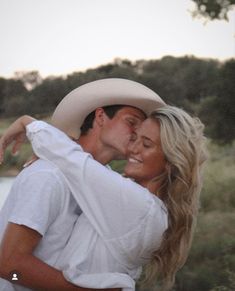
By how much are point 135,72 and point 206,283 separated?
1024 inches

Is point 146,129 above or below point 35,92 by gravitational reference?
above

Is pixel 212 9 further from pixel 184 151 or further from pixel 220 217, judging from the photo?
pixel 184 151

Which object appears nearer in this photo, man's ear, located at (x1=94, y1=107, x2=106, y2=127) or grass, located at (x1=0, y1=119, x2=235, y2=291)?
man's ear, located at (x1=94, y1=107, x2=106, y2=127)

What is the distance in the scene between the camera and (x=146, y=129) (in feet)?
6.98

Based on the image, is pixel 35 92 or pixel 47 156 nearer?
pixel 47 156

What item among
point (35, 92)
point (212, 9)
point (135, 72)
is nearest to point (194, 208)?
point (212, 9)

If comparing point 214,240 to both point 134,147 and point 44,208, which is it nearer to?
point 134,147

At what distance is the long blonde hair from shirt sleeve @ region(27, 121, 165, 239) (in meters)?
0.19

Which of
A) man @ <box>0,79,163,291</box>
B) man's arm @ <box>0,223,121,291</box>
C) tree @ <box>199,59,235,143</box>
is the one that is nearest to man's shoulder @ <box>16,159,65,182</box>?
man @ <box>0,79,163,291</box>

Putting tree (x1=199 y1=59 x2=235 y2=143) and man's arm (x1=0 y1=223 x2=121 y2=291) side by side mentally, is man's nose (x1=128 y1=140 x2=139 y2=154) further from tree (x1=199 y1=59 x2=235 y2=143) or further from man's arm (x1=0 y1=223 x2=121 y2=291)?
tree (x1=199 y1=59 x2=235 y2=143)

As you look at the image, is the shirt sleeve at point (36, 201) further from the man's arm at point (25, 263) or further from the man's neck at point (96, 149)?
the man's neck at point (96, 149)

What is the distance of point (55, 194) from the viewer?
1867mm

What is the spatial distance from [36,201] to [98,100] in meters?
0.53

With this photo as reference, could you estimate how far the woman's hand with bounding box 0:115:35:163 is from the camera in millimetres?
2227
